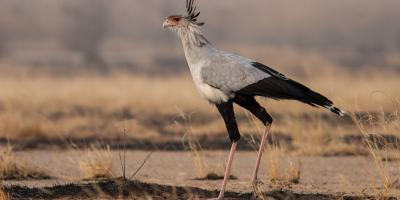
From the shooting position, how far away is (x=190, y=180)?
12.1 metres

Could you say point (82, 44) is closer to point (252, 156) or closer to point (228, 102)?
point (252, 156)

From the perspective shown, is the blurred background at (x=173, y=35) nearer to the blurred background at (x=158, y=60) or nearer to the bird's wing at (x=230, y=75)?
the blurred background at (x=158, y=60)

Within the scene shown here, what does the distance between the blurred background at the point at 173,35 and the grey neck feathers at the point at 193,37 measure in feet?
107

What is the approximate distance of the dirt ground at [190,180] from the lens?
9914 mm

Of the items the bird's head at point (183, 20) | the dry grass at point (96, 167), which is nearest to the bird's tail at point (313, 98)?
the bird's head at point (183, 20)

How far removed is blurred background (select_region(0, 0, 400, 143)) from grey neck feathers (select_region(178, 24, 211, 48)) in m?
0.99

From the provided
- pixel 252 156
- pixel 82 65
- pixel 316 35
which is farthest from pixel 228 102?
pixel 316 35

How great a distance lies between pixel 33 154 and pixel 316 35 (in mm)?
49965

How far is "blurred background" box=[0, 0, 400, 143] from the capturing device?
20203mm

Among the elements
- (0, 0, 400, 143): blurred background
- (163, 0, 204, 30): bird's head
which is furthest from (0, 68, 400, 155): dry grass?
(163, 0, 204, 30): bird's head

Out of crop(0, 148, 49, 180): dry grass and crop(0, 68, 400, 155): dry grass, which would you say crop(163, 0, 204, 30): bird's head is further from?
crop(0, 148, 49, 180): dry grass

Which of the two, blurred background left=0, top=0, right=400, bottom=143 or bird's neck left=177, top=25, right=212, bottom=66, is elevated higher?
blurred background left=0, top=0, right=400, bottom=143

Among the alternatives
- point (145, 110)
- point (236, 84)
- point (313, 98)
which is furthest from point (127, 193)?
point (145, 110)

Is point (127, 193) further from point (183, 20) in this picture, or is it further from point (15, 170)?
point (15, 170)
